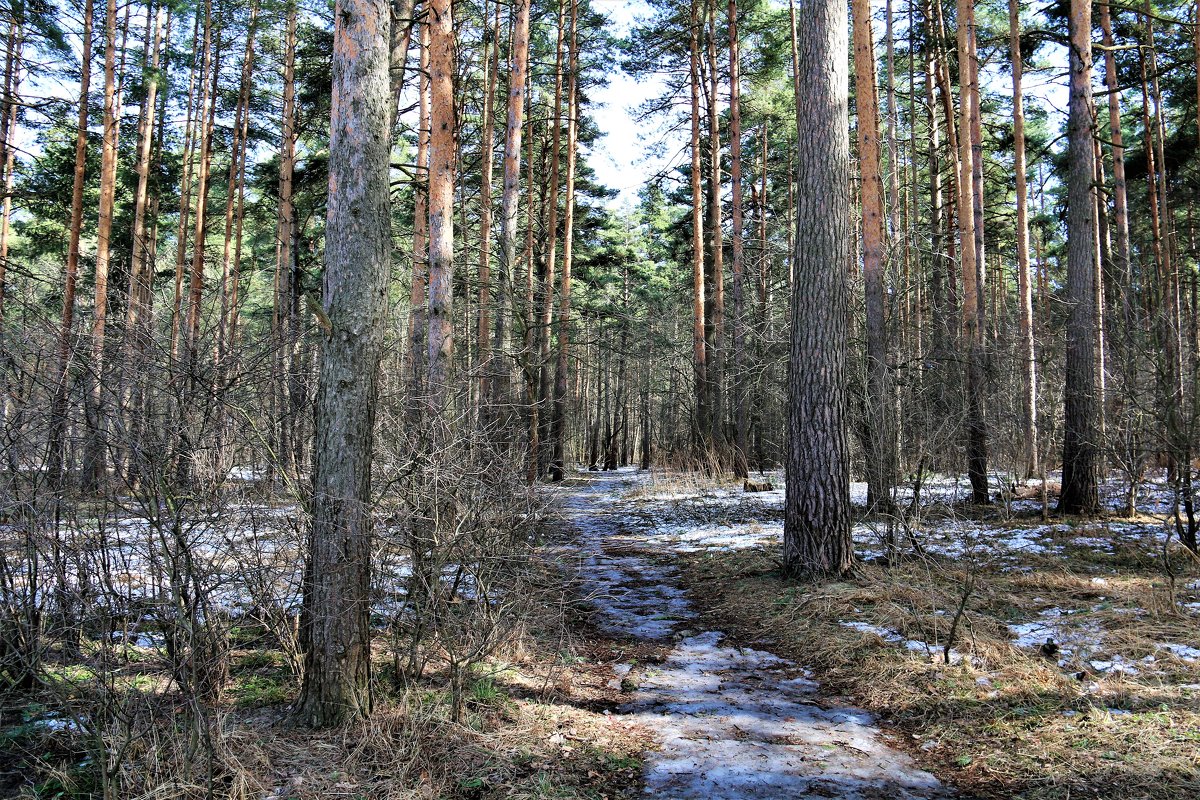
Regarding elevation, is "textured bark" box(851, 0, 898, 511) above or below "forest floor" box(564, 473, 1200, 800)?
above

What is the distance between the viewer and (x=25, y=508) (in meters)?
3.46

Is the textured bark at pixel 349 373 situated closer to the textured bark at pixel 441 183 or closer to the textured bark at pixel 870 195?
the textured bark at pixel 441 183

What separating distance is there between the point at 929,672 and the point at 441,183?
7.19 metres

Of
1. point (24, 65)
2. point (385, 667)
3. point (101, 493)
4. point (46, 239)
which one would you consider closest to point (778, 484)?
point (385, 667)

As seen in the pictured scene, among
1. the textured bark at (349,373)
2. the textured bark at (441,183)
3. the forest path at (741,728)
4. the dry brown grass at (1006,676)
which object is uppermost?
the textured bark at (441,183)

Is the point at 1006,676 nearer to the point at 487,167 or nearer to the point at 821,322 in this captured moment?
the point at 821,322

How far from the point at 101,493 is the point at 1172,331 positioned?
7.53m

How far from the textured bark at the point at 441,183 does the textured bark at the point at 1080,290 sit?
8041mm

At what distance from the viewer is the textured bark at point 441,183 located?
26.5 ft

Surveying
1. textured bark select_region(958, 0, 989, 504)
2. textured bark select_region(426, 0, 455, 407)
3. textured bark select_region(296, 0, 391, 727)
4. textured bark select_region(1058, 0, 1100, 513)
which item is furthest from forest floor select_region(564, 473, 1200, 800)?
textured bark select_region(426, 0, 455, 407)

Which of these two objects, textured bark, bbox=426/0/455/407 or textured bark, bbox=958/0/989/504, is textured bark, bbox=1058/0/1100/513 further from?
textured bark, bbox=426/0/455/407

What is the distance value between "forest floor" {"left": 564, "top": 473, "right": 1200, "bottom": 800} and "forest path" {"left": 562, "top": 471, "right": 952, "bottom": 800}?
0.01 metres

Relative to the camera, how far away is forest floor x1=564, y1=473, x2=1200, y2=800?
3.23 metres

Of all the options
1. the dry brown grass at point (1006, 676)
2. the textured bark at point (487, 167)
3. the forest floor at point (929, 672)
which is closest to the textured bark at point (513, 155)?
the textured bark at point (487, 167)
